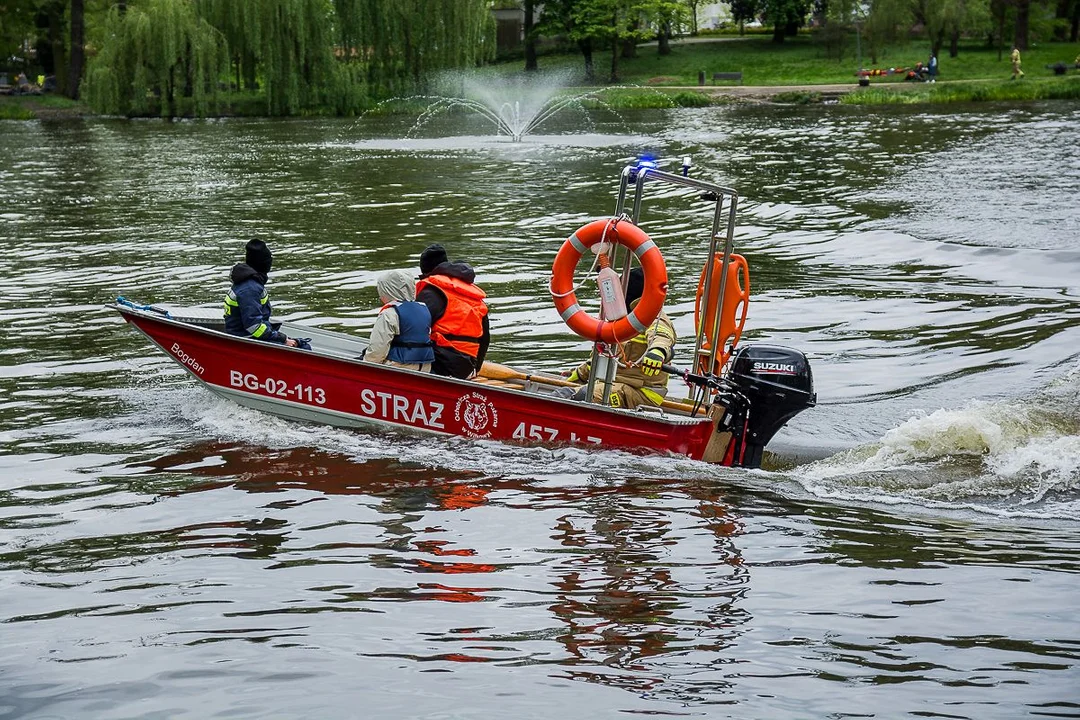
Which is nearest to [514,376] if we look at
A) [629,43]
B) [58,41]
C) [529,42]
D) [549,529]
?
[549,529]

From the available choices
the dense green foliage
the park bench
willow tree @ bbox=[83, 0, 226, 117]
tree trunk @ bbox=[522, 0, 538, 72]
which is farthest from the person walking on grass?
willow tree @ bbox=[83, 0, 226, 117]

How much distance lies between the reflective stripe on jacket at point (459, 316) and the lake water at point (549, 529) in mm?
860

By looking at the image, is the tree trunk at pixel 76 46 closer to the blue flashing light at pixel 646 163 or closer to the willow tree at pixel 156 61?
the willow tree at pixel 156 61

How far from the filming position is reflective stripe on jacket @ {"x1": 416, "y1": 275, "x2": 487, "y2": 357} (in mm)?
10734

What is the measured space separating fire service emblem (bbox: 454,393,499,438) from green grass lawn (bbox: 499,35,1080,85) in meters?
48.4

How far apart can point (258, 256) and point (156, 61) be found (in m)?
41.3

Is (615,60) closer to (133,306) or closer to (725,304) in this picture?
(133,306)

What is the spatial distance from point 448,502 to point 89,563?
2.49 m

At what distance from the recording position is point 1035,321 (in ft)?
50.5

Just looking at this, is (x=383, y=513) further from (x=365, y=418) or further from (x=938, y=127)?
(x=938, y=127)

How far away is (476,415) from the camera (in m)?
10.6

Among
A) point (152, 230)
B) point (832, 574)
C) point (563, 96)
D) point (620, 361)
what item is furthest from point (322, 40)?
point (832, 574)

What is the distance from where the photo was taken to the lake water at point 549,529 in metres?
6.32

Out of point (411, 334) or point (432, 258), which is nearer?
point (411, 334)
